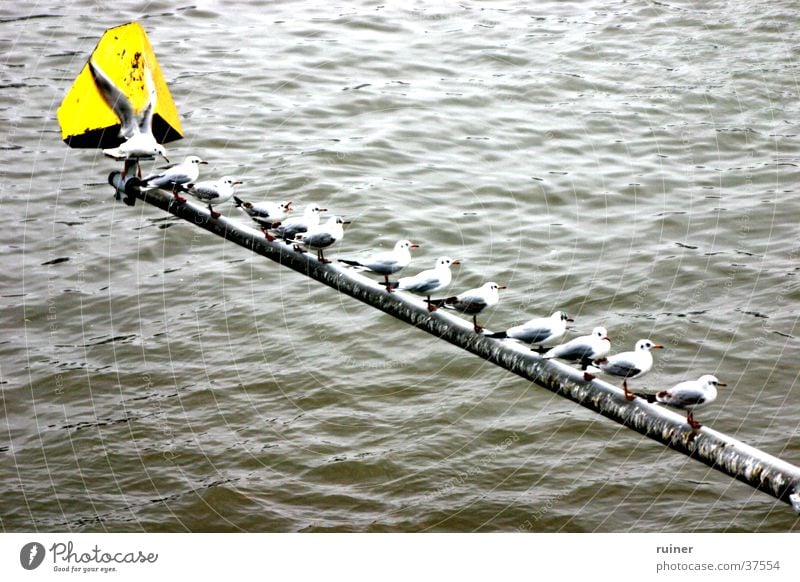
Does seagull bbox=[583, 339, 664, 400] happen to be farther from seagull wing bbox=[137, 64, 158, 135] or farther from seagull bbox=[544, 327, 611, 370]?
seagull wing bbox=[137, 64, 158, 135]

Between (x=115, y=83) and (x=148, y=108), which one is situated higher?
(x=115, y=83)

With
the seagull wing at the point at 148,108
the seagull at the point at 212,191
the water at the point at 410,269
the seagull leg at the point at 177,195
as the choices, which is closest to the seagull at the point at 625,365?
the water at the point at 410,269

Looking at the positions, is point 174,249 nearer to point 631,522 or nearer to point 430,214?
point 430,214

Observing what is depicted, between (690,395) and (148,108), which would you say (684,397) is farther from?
(148,108)

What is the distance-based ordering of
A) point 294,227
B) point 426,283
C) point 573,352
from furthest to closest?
point 294,227
point 426,283
point 573,352

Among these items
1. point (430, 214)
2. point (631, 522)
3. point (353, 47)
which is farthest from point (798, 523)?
point (353, 47)

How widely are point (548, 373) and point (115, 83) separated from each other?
10.6ft

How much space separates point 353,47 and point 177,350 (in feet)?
23.4

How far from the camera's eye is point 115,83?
247 inches

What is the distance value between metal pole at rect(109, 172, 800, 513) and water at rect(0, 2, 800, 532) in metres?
2.46

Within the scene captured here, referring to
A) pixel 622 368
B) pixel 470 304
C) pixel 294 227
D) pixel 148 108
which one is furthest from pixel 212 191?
pixel 622 368

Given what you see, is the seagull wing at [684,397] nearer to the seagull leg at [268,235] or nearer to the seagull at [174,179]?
the seagull leg at [268,235]

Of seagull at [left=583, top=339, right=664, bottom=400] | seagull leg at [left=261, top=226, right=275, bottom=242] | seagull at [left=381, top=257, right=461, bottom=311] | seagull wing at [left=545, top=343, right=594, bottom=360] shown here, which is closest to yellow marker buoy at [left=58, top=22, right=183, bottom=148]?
seagull leg at [left=261, top=226, right=275, bottom=242]

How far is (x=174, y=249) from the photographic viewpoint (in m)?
11.1
